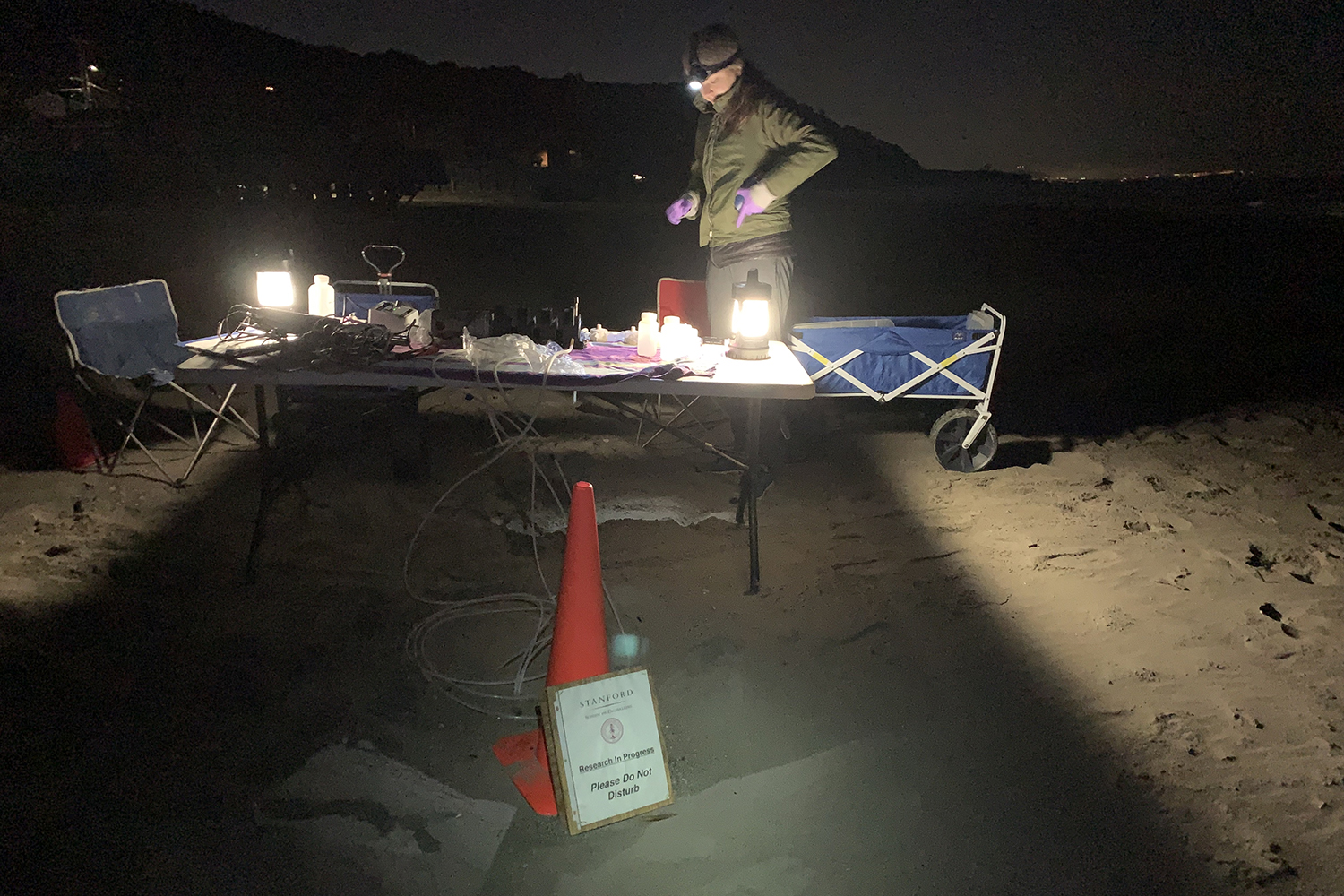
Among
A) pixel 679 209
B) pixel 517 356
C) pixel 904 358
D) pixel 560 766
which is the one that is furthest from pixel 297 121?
pixel 560 766

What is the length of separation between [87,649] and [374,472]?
72.3 inches

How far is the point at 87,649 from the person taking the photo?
2.70 m

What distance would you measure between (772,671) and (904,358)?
232cm

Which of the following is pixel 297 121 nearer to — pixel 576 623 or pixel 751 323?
pixel 751 323

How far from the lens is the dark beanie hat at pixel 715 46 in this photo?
3.37m

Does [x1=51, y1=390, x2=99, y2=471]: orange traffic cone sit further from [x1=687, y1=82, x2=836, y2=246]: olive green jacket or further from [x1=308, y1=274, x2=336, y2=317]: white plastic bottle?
[x1=687, y1=82, x2=836, y2=246]: olive green jacket

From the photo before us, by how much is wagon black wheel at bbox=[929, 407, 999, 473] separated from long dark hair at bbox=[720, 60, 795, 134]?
7.24 feet

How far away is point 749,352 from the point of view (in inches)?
122

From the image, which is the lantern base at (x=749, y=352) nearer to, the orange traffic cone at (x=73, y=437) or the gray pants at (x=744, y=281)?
the gray pants at (x=744, y=281)

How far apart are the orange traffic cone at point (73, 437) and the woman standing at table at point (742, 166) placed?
11.6ft

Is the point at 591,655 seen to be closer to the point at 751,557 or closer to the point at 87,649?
the point at 751,557

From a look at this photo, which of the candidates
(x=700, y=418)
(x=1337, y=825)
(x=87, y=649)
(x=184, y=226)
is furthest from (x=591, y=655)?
(x=184, y=226)

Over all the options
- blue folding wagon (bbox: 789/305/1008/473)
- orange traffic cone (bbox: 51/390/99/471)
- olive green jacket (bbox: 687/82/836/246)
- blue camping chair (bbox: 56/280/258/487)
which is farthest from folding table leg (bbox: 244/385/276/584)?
blue folding wagon (bbox: 789/305/1008/473)

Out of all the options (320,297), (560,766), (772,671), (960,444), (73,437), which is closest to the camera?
(560,766)
